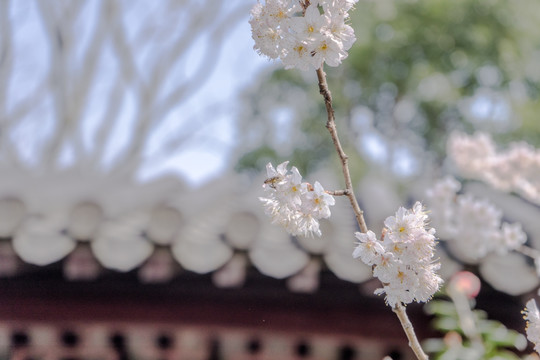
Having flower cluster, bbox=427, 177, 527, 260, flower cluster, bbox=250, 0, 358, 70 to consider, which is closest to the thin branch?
flower cluster, bbox=250, 0, 358, 70

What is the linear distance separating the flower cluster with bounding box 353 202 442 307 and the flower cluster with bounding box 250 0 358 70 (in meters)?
0.21

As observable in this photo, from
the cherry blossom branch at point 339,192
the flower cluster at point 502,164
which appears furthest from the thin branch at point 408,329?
the flower cluster at point 502,164

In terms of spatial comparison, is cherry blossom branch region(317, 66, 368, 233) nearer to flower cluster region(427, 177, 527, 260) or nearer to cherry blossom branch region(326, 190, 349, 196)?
cherry blossom branch region(326, 190, 349, 196)

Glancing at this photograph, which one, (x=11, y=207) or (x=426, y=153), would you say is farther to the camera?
(x=426, y=153)

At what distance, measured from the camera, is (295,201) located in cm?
70

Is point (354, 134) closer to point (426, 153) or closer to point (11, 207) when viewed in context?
point (426, 153)

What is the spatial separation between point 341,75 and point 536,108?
7.82ft

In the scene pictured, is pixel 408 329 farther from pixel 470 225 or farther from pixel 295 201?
pixel 470 225

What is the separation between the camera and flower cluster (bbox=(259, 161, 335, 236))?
2.27 ft

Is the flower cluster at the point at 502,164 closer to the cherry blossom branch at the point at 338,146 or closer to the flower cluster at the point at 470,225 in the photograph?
the flower cluster at the point at 470,225

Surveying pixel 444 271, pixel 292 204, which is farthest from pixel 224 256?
pixel 292 204

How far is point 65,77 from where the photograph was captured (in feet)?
21.2

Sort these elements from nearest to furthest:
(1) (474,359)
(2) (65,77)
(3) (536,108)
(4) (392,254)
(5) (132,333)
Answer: (4) (392,254) → (1) (474,359) → (5) (132,333) → (2) (65,77) → (3) (536,108)

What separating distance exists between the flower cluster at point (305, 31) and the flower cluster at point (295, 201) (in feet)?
0.42
